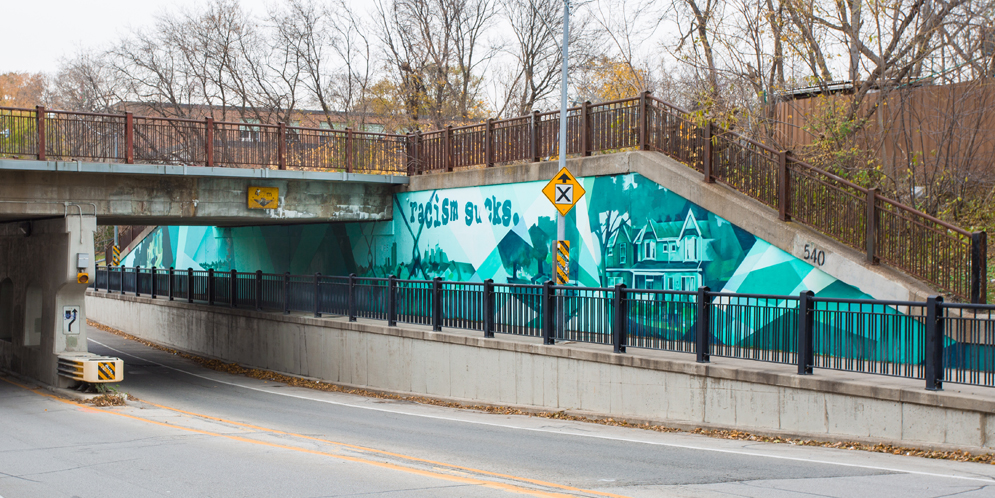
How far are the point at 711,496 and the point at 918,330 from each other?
4882 millimetres

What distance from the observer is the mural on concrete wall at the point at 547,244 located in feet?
52.8

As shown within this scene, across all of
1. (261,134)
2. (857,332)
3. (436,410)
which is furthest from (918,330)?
(261,134)

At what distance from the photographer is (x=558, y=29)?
42.2 metres

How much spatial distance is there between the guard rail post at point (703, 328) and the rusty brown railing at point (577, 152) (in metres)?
3.48

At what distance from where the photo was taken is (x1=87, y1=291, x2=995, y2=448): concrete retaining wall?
10.3 m

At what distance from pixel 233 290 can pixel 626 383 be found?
17023 mm

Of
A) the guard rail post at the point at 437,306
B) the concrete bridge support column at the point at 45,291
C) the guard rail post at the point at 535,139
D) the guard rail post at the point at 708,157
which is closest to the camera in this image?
the guard rail post at the point at 708,157

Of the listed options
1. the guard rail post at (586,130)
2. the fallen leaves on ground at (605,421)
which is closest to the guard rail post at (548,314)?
the fallen leaves on ground at (605,421)

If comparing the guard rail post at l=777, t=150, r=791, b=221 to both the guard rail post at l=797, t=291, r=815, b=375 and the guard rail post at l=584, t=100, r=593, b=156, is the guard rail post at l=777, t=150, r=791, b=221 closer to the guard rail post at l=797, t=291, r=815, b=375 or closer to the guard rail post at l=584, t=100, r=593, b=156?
the guard rail post at l=797, t=291, r=815, b=375

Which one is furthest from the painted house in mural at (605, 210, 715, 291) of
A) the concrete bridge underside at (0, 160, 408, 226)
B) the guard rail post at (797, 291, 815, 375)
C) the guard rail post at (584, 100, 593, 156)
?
the concrete bridge underside at (0, 160, 408, 226)

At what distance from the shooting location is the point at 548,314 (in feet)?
50.7

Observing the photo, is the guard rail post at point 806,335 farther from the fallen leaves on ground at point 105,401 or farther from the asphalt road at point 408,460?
the fallen leaves on ground at point 105,401

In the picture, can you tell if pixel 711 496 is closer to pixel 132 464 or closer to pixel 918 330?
pixel 918 330

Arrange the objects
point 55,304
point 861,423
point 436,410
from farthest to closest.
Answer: point 55,304, point 436,410, point 861,423
